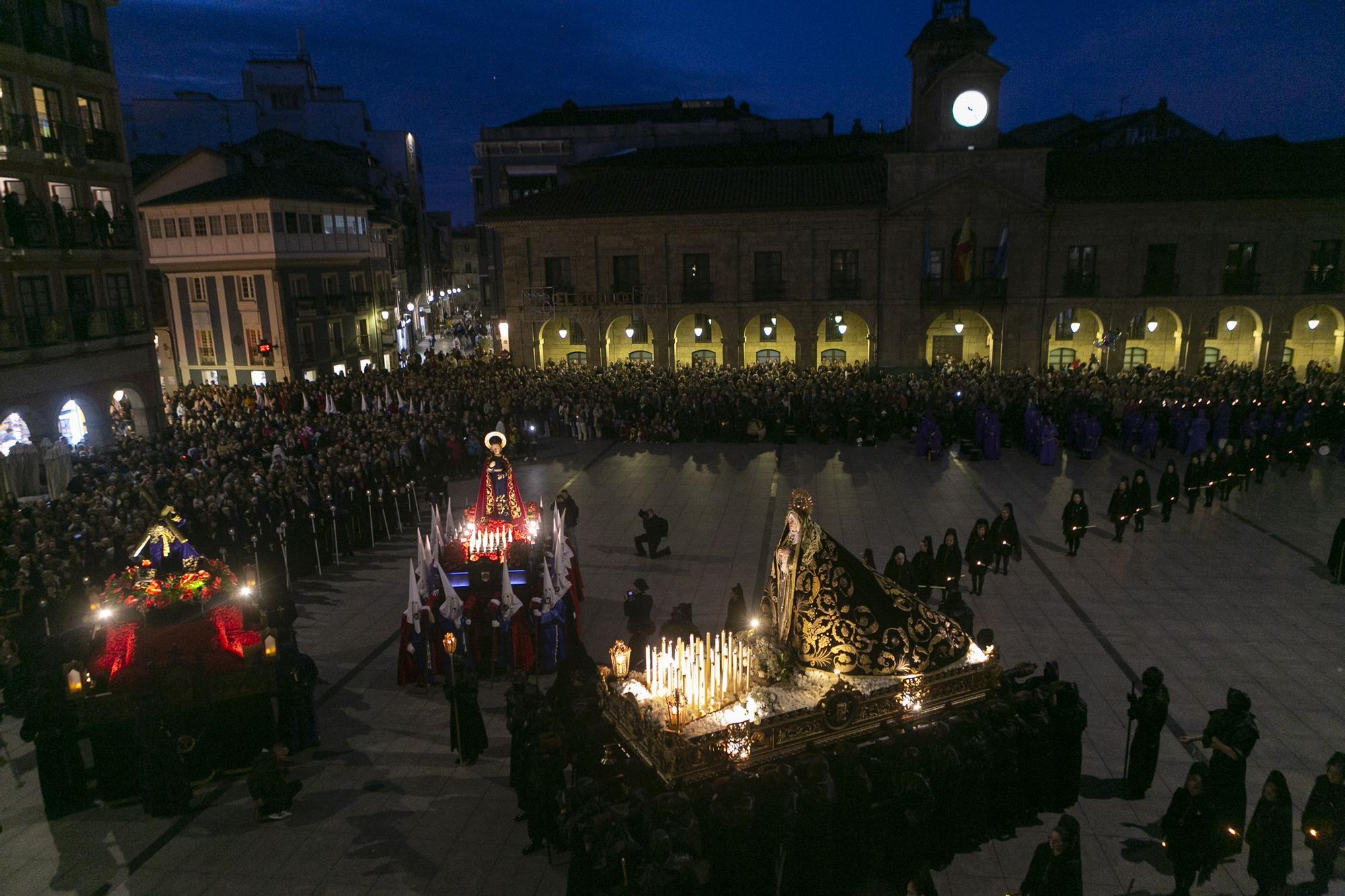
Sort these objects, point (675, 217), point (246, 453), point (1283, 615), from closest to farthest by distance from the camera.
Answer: point (1283, 615) < point (246, 453) < point (675, 217)

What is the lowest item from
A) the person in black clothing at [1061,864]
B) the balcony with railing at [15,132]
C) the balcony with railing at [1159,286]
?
the person in black clothing at [1061,864]

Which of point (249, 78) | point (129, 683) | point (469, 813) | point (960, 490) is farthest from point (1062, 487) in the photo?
point (249, 78)

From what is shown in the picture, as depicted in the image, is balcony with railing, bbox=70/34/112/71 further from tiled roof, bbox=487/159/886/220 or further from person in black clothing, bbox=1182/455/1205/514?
person in black clothing, bbox=1182/455/1205/514

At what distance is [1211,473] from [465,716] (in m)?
17.3

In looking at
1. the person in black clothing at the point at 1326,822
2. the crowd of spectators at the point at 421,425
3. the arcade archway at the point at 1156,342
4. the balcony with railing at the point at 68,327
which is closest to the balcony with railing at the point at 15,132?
the balcony with railing at the point at 68,327

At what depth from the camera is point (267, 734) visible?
33.1ft

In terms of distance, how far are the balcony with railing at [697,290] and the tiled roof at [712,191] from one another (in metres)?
3.36

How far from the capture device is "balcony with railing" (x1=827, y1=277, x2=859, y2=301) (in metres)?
38.2

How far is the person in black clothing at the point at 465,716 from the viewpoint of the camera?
9430 mm

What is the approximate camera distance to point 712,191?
39.2 metres

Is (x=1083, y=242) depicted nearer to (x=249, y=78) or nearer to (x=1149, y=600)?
(x=1149, y=600)

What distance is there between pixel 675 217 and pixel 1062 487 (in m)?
23.3

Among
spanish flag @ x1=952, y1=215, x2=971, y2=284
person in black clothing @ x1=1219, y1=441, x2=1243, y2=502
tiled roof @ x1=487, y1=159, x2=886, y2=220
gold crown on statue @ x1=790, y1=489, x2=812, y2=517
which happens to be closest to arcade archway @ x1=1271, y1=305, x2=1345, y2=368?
spanish flag @ x1=952, y1=215, x2=971, y2=284

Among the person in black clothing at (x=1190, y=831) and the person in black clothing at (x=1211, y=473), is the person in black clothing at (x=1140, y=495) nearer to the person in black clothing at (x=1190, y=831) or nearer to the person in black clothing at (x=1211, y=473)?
the person in black clothing at (x=1211, y=473)
